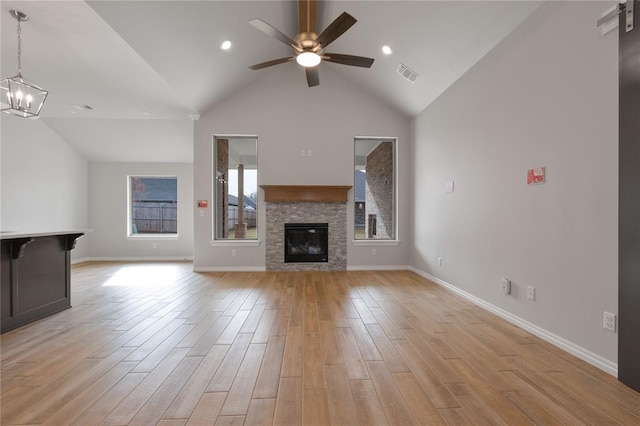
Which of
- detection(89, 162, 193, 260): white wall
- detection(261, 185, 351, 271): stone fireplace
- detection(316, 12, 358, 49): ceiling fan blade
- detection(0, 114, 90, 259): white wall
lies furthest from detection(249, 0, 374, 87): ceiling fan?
detection(0, 114, 90, 259): white wall

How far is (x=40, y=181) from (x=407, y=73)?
7.33 metres

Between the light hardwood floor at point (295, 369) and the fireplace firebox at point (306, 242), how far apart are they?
2.20m

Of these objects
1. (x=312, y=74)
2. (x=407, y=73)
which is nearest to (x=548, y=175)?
(x=407, y=73)

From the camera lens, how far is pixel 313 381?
191 centimetres

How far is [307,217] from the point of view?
5.91m

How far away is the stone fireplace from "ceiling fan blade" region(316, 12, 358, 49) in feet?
9.57

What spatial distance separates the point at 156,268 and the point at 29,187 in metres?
2.78

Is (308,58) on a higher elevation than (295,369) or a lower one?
higher

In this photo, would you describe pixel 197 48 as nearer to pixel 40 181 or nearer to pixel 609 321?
pixel 40 181

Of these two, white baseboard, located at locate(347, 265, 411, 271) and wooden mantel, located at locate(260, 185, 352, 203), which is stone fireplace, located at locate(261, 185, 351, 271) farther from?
white baseboard, located at locate(347, 265, 411, 271)

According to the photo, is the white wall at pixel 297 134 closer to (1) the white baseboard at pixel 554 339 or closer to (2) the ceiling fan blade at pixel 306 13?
(2) the ceiling fan blade at pixel 306 13

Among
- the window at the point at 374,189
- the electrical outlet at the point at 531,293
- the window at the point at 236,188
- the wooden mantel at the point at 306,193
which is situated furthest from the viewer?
the window at the point at 374,189

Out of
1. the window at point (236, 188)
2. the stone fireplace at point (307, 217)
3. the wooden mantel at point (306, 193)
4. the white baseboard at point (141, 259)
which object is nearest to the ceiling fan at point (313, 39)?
the wooden mantel at point (306, 193)

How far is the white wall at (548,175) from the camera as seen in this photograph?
2.12m
